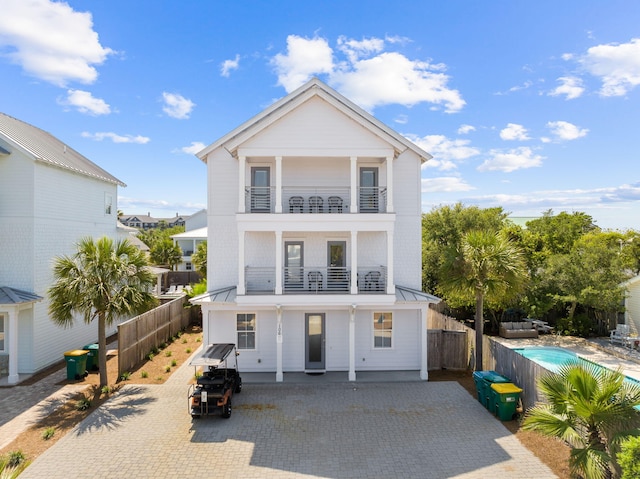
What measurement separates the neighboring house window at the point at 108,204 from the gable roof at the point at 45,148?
2.78ft

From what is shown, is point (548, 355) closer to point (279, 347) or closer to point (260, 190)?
point (279, 347)

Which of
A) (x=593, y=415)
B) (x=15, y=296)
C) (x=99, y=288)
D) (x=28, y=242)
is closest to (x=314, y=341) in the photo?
(x=99, y=288)

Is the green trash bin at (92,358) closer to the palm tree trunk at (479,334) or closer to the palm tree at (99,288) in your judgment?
the palm tree at (99,288)

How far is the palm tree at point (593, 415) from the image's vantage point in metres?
7.30

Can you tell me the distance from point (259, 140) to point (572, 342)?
19.4m

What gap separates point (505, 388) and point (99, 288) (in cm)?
1346

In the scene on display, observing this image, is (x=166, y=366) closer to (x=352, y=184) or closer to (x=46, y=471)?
(x=46, y=471)

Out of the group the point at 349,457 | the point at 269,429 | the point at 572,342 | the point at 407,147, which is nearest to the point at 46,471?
the point at 269,429

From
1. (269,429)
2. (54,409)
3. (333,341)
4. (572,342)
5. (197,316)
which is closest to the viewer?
(269,429)

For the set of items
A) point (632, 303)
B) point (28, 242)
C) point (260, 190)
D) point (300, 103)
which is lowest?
point (632, 303)

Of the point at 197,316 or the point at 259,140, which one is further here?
the point at 197,316

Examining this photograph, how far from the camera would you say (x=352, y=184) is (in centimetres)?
1498

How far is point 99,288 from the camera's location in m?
13.2

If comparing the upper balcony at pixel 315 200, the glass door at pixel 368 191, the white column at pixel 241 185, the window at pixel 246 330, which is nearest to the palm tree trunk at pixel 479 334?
the upper balcony at pixel 315 200
